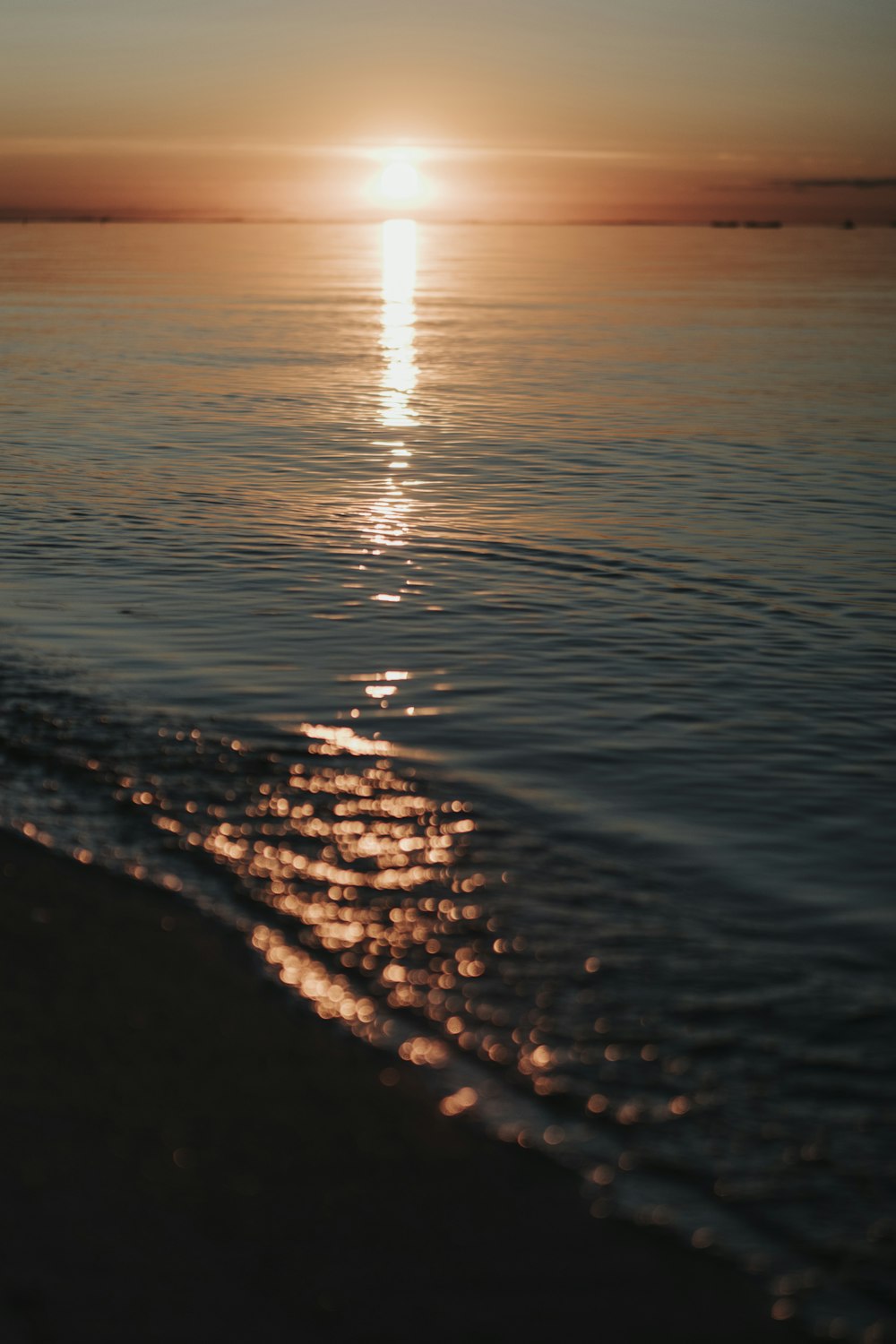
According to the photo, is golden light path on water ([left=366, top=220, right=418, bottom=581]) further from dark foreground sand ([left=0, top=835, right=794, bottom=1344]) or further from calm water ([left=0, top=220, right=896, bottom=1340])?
dark foreground sand ([left=0, top=835, right=794, bottom=1344])

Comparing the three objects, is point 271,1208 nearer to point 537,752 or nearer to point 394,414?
point 537,752

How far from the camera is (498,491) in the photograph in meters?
21.5

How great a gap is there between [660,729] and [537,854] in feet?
9.53

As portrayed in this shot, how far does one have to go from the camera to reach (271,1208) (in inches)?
181

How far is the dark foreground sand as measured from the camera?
4.15 metres

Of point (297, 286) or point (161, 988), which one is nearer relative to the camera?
point (161, 988)

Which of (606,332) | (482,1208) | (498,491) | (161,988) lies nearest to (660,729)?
(161,988)

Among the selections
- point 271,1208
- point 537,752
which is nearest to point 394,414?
point 537,752

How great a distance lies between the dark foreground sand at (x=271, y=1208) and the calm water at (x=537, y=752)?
0.28 metres

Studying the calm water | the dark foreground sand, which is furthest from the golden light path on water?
the dark foreground sand

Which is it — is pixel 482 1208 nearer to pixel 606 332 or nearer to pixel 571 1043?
pixel 571 1043

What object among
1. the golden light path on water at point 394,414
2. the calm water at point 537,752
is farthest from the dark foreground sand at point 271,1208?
the golden light path on water at point 394,414

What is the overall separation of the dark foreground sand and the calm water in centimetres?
28

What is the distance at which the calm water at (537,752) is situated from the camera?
554 centimetres
